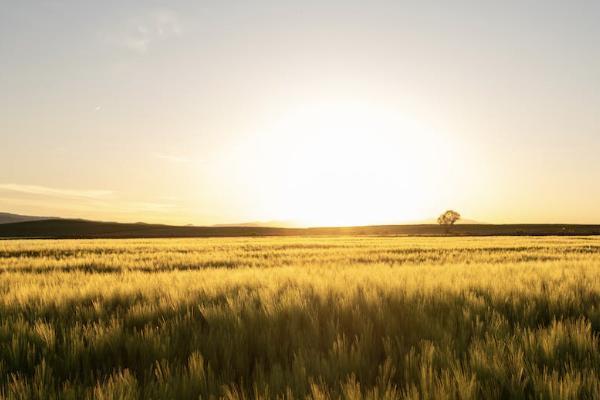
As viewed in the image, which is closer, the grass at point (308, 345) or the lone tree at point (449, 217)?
the grass at point (308, 345)

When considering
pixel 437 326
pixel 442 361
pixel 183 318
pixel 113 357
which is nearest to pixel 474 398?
pixel 442 361

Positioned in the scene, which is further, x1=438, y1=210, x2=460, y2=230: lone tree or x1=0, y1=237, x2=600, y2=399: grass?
x1=438, y1=210, x2=460, y2=230: lone tree

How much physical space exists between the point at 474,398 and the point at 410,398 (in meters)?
0.30

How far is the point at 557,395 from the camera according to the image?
1.87 m

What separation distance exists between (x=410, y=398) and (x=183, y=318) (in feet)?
8.58

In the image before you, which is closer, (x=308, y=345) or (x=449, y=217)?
(x=308, y=345)

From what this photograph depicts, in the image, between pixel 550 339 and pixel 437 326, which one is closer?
pixel 550 339

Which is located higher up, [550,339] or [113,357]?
[550,339]

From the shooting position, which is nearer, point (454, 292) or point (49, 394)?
point (49, 394)

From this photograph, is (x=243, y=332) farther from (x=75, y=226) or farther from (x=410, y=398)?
(x=75, y=226)

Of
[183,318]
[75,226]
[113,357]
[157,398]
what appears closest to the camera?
[157,398]

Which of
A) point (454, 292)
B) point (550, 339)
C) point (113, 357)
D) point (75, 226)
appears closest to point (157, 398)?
point (113, 357)

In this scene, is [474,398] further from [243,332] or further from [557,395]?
[243,332]

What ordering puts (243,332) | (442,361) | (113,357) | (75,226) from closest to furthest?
(442,361) → (113,357) → (243,332) → (75,226)
